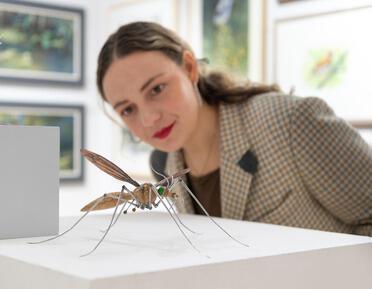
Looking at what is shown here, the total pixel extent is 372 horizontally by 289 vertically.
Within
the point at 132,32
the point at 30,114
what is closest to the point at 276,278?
the point at 132,32

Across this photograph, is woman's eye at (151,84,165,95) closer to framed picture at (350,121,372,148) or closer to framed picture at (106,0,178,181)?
framed picture at (350,121,372,148)

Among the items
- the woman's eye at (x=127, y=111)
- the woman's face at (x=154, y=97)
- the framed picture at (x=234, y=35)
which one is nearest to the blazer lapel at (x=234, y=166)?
the woman's face at (x=154, y=97)

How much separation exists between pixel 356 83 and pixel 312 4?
444mm

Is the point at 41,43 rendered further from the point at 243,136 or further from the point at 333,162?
the point at 333,162

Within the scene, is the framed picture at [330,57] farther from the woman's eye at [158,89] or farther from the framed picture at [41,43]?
the framed picture at [41,43]

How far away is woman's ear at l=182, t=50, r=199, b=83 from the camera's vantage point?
1.94 m

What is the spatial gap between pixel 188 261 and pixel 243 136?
3.64 feet

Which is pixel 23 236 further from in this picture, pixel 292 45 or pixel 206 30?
pixel 206 30

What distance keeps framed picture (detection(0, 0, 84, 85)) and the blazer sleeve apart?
2.82 meters

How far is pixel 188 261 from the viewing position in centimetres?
75

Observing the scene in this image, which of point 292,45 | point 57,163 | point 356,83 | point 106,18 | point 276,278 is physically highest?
point 106,18

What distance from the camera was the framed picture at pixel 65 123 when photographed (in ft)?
13.6

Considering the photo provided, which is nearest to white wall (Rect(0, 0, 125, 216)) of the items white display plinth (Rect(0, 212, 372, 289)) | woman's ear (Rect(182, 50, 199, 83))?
woman's ear (Rect(182, 50, 199, 83))

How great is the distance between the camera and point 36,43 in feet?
14.1
